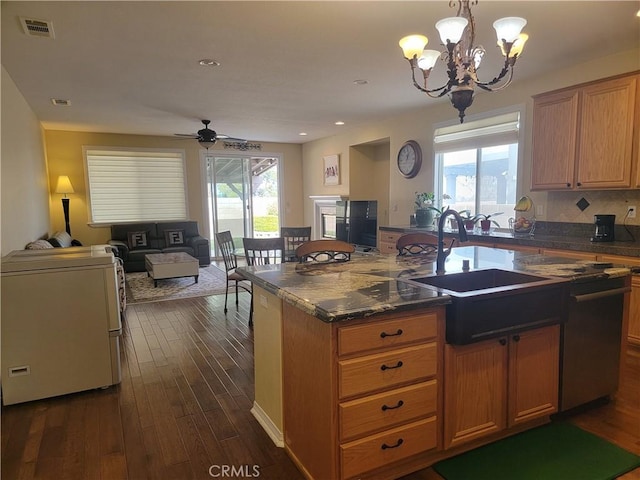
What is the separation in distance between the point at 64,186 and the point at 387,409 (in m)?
7.45

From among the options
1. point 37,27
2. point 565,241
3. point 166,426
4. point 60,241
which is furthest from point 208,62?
point 565,241

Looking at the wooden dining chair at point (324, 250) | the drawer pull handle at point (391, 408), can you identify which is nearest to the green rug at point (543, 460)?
the drawer pull handle at point (391, 408)

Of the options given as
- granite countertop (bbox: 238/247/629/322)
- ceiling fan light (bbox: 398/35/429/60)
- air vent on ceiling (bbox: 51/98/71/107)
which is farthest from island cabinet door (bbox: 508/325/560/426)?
air vent on ceiling (bbox: 51/98/71/107)

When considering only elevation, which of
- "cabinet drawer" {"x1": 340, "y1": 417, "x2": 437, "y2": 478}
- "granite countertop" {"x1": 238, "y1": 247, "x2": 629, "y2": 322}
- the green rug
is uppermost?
"granite countertop" {"x1": 238, "y1": 247, "x2": 629, "y2": 322}

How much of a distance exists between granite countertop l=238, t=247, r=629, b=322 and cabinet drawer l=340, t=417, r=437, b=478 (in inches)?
21.9

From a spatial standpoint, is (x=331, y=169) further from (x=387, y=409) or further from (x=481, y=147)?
(x=387, y=409)

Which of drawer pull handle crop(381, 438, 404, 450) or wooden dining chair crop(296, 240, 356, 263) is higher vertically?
Answer: wooden dining chair crop(296, 240, 356, 263)

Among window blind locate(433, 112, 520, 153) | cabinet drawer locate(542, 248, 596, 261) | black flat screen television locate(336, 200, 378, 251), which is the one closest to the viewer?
cabinet drawer locate(542, 248, 596, 261)

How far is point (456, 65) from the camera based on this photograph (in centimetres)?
245

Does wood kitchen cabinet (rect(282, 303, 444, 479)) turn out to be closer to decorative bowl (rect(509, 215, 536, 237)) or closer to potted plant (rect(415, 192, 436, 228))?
decorative bowl (rect(509, 215, 536, 237))

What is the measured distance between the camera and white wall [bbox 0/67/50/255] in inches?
144

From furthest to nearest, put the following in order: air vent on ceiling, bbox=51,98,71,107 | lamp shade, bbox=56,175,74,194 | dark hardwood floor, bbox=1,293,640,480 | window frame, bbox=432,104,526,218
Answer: lamp shade, bbox=56,175,74,194 < air vent on ceiling, bbox=51,98,71,107 < window frame, bbox=432,104,526,218 < dark hardwood floor, bbox=1,293,640,480

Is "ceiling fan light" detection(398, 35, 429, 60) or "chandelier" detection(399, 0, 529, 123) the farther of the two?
"ceiling fan light" detection(398, 35, 429, 60)

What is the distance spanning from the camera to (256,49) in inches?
132
